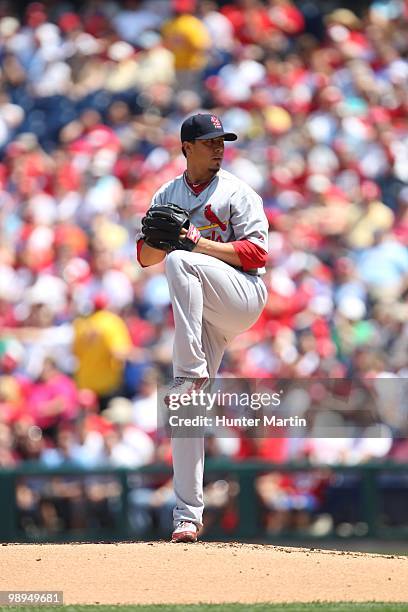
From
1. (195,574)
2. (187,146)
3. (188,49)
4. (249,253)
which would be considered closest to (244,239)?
(249,253)

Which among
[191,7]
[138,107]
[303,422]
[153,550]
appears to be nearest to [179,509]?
[153,550]

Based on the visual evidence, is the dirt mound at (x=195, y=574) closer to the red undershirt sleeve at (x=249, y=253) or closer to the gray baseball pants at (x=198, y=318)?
the gray baseball pants at (x=198, y=318)

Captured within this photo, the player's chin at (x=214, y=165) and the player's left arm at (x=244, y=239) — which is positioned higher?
the player's chin at (x=214, y=165)

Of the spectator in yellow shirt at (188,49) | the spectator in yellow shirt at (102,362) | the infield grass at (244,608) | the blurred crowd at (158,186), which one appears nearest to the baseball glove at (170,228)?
the infield grass at (244,608)

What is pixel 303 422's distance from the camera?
32.1 ft

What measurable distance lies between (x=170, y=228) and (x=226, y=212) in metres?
0.39

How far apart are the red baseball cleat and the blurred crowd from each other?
3194 millimetres

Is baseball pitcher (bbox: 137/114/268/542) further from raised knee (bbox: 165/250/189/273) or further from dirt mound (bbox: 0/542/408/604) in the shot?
dirt mound (bbox: 0/542/408/604)

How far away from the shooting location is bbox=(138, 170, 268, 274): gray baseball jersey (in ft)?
21.7

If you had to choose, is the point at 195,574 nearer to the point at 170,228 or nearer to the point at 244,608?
the point at 244,608

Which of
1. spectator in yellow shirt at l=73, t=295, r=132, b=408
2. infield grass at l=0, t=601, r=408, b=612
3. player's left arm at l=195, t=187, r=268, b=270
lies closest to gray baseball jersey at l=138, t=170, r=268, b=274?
player's left arm at l=195, t=187, r=268, b=270

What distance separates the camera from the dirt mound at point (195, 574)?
5.78 meters

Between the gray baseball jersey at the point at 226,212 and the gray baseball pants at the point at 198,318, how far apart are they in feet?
0.64

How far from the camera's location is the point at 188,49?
14406 millimetres
